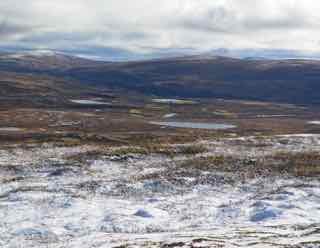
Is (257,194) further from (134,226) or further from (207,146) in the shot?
(207,146)

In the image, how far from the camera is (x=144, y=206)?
34375 mm

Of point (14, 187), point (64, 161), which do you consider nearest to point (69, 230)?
point (14, 187)

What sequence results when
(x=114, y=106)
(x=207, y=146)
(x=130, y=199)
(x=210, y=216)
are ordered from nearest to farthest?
(x=210, y=216)
(x=130, y=199)
(x=207, y=146)
(x=114, y=106)

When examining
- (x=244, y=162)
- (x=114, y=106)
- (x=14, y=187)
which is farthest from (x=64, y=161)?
(x=114, y=106)

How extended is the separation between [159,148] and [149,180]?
53.0 feet

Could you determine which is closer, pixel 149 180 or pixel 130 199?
pixel 130 199

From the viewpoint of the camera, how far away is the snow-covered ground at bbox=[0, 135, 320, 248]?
26578mm

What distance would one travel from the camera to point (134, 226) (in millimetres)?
30031

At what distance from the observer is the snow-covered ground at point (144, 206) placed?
26.6m

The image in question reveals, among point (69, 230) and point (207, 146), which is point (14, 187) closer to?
point (69, 230)

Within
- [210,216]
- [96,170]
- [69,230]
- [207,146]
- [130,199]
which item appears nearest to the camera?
[69,230]

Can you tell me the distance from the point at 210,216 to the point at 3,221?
1362cm

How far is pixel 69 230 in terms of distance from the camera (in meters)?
29.0

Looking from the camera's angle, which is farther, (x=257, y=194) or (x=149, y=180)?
(x=149, y=180)
